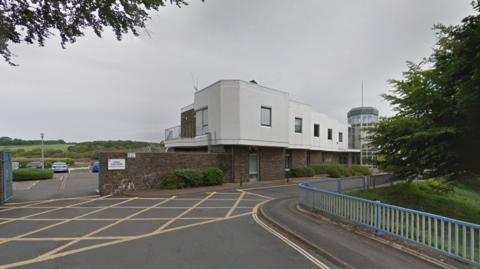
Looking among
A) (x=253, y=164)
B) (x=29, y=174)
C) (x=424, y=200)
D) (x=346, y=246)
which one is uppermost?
(x=253, y=164)

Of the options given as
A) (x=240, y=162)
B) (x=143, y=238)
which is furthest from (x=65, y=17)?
(x=240, y=162)

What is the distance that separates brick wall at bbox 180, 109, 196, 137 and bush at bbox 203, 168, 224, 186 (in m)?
6.39

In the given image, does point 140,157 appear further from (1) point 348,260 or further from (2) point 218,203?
(1) point 348,260

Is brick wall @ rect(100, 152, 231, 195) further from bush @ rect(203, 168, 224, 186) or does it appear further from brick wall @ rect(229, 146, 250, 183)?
brick wall @ rect(229, 146, 250, 183)

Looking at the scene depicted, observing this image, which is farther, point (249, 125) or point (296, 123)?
point (296, 123)

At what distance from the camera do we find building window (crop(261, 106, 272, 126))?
1688 cm

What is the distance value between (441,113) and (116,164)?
1593 cm

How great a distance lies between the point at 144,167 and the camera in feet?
41.5

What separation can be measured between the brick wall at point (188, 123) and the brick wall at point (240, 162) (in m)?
5.81

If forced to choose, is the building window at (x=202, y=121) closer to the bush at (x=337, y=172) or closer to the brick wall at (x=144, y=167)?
the brick wall at (x=144, y=167)

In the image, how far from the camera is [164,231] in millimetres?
5910

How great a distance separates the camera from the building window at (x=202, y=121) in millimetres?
17500

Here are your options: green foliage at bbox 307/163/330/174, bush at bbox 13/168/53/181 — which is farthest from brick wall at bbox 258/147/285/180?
bush at bbox 13/168/53/181

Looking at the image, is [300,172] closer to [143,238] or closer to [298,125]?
[298,125]
